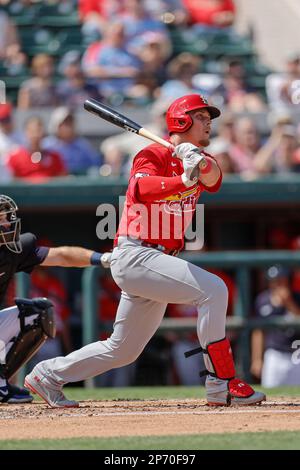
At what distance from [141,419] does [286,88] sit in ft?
22.3

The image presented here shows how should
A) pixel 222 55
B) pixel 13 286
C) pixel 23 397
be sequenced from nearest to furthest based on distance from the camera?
pixel 23 397, pixel 13 286, pixel 222 55

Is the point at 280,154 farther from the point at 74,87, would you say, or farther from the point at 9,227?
the point at 9,227

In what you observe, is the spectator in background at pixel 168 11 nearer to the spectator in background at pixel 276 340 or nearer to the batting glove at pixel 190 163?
the spectator in background at pixel 276 340

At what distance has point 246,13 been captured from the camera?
14445mm

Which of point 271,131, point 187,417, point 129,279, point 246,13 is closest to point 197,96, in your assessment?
point 129,279

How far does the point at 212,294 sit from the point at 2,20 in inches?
272

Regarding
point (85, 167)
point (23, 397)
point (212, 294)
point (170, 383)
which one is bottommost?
point (170, 383)

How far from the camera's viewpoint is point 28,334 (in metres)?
6.07

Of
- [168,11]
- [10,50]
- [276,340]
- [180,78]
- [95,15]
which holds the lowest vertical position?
[276,340]

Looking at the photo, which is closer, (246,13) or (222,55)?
(222,55)

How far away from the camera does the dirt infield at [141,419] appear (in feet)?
15.9

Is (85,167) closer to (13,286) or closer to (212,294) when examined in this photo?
(13,286)

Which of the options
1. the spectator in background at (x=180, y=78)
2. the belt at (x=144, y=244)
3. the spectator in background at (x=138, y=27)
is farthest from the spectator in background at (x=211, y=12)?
the belt at (x=144, y=244)

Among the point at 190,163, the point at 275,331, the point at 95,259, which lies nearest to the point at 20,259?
the point at 95,259
